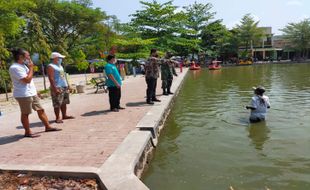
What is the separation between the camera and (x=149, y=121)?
298 inches

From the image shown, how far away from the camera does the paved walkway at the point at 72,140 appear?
527 cm

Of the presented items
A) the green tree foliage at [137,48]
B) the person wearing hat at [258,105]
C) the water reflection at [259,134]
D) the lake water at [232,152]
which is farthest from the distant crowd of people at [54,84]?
the green tree foliage at [137,48]

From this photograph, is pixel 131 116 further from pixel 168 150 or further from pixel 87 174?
pixel 87 174

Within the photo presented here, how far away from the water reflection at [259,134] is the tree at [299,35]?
181ft

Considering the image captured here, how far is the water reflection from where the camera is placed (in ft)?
22.2

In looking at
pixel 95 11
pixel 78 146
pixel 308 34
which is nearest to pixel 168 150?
pixel 78 146

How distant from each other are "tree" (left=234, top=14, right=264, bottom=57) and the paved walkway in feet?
170

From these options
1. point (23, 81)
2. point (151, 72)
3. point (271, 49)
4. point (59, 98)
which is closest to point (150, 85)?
point (151, 72)

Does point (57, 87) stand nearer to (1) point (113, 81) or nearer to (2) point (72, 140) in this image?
(1) point (113, 81)

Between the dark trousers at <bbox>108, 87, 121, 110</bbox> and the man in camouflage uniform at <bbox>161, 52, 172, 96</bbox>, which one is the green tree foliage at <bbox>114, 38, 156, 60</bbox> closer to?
the man in camouflage uniform at <bbox>161, 52, 172, 96</bbox>

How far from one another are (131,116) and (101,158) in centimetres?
352

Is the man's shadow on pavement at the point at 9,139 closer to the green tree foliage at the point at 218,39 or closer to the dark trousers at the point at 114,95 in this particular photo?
the dark trousers at the point at 114,95

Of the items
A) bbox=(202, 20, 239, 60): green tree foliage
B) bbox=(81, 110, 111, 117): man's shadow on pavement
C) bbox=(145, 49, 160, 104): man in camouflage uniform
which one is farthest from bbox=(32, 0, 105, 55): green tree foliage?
bbox=(202, 20, 239, 60): green tree foliage

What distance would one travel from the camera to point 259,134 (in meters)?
7.47
